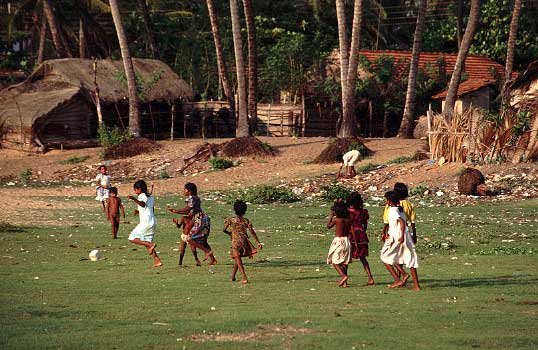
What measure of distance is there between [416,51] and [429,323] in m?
31.5

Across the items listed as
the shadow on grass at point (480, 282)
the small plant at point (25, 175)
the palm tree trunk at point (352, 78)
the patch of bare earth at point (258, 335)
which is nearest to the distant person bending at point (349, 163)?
the palm tree trunk at point (352, 78)

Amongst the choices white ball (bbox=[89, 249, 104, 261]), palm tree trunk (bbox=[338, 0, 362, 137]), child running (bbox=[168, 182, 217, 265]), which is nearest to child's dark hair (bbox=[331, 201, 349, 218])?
child running (bbox=[168, 182, 217, 265])

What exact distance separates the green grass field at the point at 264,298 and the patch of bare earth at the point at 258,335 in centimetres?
2

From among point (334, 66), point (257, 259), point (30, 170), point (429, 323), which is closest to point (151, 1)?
point (334, 66)

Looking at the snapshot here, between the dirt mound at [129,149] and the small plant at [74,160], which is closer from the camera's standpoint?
the small plant at [74,160]

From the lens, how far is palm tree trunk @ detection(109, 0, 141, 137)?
4347 cm

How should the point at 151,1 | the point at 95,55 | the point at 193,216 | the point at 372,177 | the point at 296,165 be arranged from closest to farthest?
the point at 193,216 → the point at 372,177 → the point at 296,165 → the point at 151,1 → the point at 95,55

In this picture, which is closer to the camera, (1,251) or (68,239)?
(1,251)

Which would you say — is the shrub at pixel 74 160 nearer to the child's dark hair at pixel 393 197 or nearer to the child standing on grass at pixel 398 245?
the child's dark hair at pixel 393 197

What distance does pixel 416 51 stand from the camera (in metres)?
42.4


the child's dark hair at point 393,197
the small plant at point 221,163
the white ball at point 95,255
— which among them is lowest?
the small plant at point 221,163

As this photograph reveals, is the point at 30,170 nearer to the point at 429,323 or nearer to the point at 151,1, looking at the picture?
the point at 151,1

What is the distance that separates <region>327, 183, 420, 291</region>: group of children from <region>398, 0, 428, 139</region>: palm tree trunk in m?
27.7

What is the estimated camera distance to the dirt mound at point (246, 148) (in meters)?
A: 41.5
